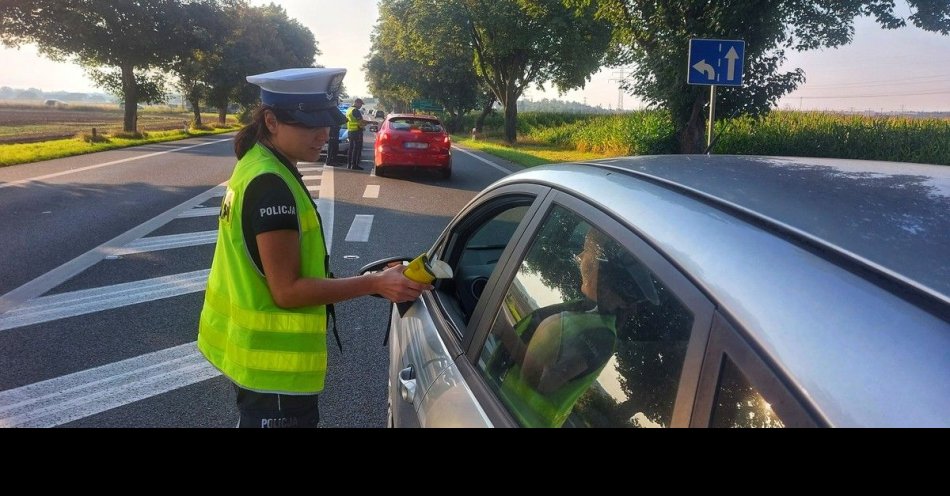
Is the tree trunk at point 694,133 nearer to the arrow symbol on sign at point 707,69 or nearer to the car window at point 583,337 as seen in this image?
the arrow symbol on sign at point 707,69

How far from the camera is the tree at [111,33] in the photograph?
103 ft

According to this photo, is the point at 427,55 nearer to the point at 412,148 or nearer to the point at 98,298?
the point at 412,148

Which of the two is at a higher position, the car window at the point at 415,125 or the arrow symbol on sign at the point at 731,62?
the arrow symbol on sign at the point at 731,62

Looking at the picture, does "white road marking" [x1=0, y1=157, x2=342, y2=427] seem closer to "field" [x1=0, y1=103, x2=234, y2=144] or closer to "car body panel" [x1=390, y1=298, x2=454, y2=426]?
"car body panel" [x1=390, y1=298, x2=454, y2=426]

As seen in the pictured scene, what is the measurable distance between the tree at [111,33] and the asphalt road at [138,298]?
67.4 ft

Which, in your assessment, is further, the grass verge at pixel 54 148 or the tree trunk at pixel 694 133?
the grass verge at pixel 54 148

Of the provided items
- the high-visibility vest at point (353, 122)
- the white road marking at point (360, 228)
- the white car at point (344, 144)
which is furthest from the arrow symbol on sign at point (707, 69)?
the white car at point (344, 144)

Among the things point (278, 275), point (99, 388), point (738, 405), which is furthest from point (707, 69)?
point (738, 405)

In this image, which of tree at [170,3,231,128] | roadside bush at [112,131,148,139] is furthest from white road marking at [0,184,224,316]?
tree at [170,3,231,128]

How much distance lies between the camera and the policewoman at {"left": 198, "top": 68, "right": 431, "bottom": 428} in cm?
213

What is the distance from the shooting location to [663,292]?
1.42 meters
